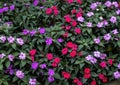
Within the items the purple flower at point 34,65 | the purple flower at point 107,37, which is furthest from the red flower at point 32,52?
the purple flower at point 107,37

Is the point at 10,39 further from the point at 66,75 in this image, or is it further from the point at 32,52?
the point at 66,75

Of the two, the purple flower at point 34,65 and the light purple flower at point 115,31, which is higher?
the light purple flower at point 115,31

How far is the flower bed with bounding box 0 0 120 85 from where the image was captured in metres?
4.26

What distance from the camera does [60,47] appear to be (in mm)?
4438

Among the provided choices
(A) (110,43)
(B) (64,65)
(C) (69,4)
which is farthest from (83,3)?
(B) (64,65)

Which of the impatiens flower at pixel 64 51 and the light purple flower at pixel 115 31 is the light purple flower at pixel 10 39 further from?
the light purple flower at pixel 115 31

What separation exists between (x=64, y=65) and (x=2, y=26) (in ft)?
3.10

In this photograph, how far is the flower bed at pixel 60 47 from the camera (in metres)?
4.26

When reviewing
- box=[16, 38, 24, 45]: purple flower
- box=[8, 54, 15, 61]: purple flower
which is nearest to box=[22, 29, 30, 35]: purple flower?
box=[16, 38, 24, 45]: purple flower

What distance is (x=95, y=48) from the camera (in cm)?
442

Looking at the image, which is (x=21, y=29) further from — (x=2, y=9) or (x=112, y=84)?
(x=112, y=84)

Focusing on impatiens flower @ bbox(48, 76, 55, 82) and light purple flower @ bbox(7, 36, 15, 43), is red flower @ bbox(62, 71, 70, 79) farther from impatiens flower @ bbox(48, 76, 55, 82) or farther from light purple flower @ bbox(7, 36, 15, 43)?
light purple flower @ bbox(7, 36, 15, 43)

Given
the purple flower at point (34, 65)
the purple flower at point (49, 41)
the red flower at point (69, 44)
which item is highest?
the purple flower at point (49, 41)

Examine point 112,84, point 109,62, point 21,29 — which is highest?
point 21,29
